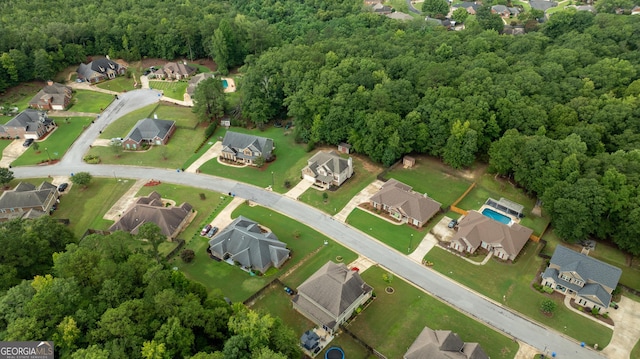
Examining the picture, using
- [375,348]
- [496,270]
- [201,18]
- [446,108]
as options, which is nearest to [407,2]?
[201,18]

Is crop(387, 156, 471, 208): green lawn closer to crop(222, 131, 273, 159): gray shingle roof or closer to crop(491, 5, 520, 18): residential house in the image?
crop(222, 131, 273, 159): gray shingle roof

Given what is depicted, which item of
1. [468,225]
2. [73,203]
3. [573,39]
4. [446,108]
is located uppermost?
[573,39]

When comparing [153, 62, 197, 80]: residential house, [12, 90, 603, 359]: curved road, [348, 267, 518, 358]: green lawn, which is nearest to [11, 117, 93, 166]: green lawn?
[12, 90, 603, 359]: curved road

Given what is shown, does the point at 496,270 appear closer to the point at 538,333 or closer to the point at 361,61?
the point at 538,333

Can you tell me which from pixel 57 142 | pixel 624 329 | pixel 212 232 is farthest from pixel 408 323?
pixel 57 142

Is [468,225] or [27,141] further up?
[468,225]

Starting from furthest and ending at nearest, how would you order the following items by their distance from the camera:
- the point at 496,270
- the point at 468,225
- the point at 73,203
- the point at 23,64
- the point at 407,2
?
1. the point at 407,2
2. the point at 23,64
3. the point at 73,203
4. the point at 468,225
5. the point at 496,270

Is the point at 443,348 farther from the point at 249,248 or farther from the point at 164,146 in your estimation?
the point at 164,146

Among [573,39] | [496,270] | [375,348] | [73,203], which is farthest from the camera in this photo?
A: [573,39]
